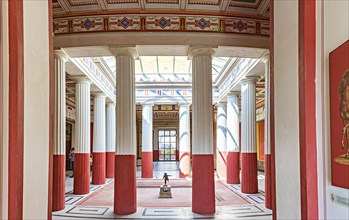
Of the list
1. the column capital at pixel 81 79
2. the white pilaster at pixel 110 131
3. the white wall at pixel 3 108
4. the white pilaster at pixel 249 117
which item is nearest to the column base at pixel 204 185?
the white pilaster at pixel 249 117

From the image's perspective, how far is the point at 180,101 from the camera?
662 inches

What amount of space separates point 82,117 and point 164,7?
192 inches

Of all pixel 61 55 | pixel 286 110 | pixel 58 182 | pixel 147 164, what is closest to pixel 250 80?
pixel 61 55

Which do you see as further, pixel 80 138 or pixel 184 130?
pixel 184 130

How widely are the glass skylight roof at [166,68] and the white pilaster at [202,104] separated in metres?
4.38

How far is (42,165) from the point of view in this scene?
120 inches

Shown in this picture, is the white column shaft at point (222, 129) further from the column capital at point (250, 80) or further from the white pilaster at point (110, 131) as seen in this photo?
the white pilaster at point (110, 131)

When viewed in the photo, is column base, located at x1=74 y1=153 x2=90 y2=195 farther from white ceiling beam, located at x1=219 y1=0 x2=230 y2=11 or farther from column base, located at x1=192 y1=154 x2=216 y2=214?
white ceiling beam, located at x1=219 y1=0 x2=230 y2=11

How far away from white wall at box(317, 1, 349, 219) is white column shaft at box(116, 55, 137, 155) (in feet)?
19.9

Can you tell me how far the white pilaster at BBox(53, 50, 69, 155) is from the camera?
28.5 ft

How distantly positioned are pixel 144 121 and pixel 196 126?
8498 mm

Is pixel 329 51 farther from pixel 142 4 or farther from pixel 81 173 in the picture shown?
Result: pixel 81 173

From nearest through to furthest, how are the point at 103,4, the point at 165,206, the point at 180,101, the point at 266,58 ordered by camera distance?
the point at 103,4
the point at 266,58
the point at 165,206
the point at 180,101

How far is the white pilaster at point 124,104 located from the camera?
27.0ft
